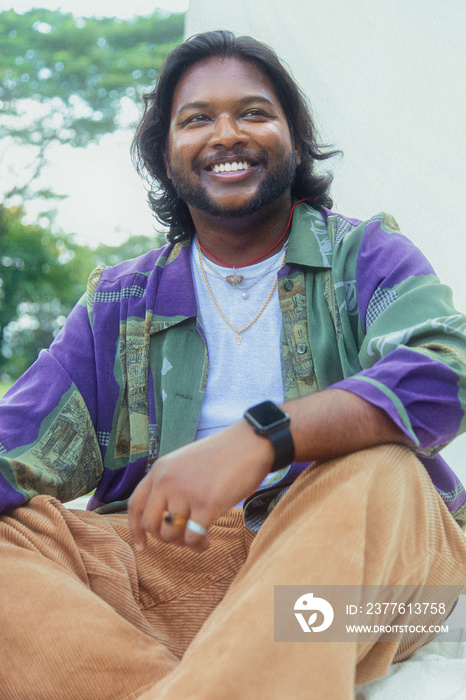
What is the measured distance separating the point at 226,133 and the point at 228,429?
1026mm

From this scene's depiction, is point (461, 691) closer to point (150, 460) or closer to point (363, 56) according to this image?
point (150, 460)

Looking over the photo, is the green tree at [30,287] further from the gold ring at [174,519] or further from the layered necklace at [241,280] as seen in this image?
the gold ring at [174,519]

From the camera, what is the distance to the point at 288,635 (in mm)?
971

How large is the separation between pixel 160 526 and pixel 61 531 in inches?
13.7

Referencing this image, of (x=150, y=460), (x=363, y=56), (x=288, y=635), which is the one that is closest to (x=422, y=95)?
(x=363, y=56)

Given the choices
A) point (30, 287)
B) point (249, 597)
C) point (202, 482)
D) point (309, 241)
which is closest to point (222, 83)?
point (309, 241)

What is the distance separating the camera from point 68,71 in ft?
50.6

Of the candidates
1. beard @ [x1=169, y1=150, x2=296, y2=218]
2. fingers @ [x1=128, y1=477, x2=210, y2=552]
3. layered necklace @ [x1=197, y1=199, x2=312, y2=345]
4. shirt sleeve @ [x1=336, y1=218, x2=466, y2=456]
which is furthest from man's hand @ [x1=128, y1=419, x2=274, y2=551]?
beard @ [x1=169, y1=150, x2=296, y2=218]

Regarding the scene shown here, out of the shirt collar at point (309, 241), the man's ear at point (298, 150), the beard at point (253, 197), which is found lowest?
the shirt collar at point (309, 241)

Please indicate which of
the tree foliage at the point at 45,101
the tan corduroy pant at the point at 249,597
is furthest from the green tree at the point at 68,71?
the tan corduroy pant at the point at 249,597

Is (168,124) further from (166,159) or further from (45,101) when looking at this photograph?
(45,101)

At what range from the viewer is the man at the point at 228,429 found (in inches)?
42.0

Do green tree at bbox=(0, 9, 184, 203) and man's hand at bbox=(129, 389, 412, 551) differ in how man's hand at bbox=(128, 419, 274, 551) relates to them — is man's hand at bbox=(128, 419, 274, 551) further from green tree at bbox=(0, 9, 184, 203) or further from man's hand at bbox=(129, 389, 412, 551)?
green tree at bbox=(0, 9, 184, 203)

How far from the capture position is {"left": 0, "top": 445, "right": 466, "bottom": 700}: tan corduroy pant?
96 cm
